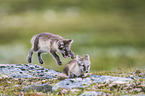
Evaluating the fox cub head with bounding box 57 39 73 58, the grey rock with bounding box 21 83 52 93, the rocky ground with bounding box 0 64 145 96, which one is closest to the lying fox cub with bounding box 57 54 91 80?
the rocky ground with bounding box 0 64 145 96

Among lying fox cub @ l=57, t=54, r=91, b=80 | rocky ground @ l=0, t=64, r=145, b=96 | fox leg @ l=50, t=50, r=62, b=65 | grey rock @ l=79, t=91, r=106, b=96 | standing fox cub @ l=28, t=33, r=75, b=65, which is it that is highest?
standing fox cub @ l=28, t=33, r=75, b=65

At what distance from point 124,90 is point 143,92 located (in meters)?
0.83

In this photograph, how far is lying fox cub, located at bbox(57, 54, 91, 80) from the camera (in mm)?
12594

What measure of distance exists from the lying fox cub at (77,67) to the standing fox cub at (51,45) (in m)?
1.28

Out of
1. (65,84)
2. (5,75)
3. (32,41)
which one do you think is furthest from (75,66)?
(5,75)

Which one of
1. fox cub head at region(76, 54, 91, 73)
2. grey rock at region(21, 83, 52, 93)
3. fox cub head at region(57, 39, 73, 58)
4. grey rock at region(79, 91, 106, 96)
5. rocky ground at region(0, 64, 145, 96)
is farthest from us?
fox cub head at region(57, 39, 73, 58)

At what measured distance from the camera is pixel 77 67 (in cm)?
1280

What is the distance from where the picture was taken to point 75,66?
12797 millimetres

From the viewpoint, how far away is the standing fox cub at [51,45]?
14023 millimetres

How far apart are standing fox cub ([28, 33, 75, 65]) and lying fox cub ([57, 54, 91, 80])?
4.21 ft

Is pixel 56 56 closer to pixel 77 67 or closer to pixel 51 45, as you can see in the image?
pixel 51 45

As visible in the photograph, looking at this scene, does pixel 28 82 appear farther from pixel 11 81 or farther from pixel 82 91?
pixel 82 91

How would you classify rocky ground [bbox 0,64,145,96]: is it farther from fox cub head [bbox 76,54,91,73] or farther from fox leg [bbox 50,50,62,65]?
fox leg [bbox 50,50,62,65]

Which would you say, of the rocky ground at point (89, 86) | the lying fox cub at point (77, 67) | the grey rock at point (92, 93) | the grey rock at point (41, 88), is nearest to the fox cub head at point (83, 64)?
the lying fox cub at point (77, 67)
